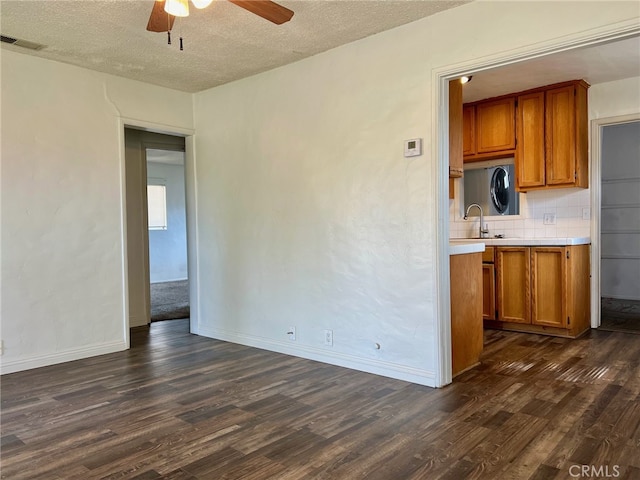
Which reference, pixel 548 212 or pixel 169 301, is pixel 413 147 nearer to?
pixel 548 212

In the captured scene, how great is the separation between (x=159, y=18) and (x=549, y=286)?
3.98 metres

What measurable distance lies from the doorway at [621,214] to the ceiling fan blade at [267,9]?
5.82 meters

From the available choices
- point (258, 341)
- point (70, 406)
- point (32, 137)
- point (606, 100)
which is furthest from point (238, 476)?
point (606, 100)

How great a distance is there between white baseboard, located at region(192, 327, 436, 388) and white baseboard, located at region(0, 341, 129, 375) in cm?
91

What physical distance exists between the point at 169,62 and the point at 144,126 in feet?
2.59

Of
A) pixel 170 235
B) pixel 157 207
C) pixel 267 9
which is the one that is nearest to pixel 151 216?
pixel 157 207

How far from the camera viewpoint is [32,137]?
366 cm

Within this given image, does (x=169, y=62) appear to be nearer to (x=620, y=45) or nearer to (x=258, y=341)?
(x=258, y=341)

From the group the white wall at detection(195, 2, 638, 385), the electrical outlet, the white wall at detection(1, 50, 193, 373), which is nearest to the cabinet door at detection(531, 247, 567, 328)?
the electrical outlet

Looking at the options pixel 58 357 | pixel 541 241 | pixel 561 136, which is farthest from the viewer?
pixel 561 136

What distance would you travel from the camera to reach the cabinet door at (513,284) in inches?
178

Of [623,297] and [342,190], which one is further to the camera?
[623,297]

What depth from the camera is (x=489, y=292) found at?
477cm
